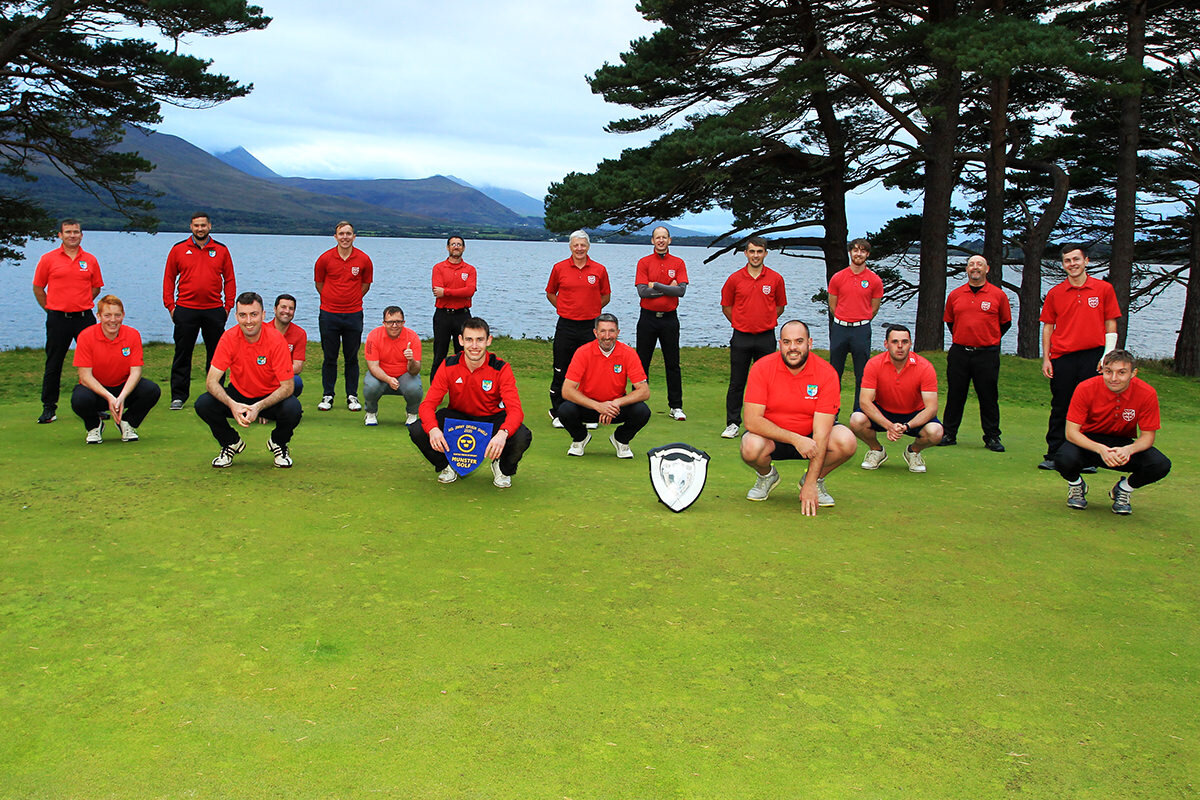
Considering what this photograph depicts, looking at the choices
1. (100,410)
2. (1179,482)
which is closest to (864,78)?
(1179,482)

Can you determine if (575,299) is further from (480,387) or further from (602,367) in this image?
(480,387)

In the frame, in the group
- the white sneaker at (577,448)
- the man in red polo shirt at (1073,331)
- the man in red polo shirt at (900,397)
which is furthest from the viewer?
the white sneaker at (577,448)

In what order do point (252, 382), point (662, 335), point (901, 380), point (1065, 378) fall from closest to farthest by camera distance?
point (252, 382) < point (901, 380) < point (1065, 378) < point (662, 335)

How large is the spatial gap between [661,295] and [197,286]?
4.77m

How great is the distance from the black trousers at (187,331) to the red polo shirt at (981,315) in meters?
7.42

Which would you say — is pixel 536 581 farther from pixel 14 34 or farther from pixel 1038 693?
pixel 14 34

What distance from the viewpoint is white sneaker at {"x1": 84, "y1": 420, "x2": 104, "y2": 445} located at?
7711 millimetres

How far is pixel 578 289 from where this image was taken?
372 inches

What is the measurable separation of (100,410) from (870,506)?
A: 6.29 metres

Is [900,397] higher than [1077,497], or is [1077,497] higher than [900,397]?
[900,397]

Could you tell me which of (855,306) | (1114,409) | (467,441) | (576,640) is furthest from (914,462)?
(576,640)

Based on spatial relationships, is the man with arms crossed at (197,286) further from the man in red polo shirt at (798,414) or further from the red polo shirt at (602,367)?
the man in red polo shirt at (798,414)

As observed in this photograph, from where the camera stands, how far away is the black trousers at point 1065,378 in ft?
25.5

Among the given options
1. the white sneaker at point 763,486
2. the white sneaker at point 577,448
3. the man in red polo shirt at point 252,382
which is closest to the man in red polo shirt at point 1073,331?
the white sneaker at point 763,486
